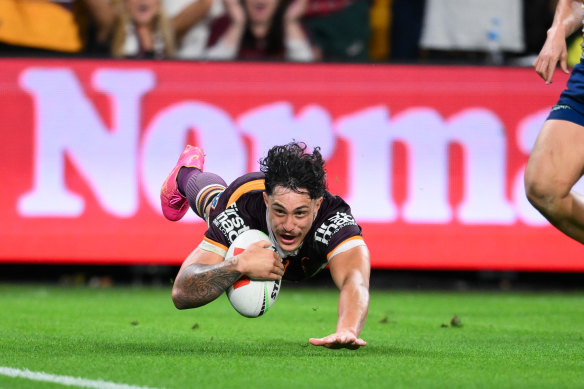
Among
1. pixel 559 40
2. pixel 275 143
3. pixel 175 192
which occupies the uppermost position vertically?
pixel 559 40

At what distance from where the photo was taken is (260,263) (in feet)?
20.3

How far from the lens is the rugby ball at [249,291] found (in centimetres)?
633

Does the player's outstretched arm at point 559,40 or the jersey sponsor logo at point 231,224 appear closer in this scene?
the player's outstretched arm at point 559,40

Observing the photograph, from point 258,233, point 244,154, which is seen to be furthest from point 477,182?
point 258,233

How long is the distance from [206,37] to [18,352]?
6.64 meters

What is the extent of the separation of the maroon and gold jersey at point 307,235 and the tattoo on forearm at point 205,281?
291 millimetres

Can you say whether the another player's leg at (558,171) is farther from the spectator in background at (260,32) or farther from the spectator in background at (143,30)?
the spectator in background at (143,30)

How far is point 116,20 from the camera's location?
11977 mm

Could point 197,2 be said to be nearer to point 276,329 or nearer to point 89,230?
point 89,230

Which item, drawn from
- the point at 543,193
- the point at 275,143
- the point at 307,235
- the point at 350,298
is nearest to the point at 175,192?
the point at 307,235

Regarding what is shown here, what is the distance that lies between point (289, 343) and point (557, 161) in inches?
91.5

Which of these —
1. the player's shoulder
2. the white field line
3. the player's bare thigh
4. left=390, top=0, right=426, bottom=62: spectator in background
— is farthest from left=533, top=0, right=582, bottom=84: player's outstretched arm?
left=390, top=0, right=426, bottom=62: spectator in background

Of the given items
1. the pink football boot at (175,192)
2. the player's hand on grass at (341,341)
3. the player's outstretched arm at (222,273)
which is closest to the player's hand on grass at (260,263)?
the player's outstretched arm at (222,273)

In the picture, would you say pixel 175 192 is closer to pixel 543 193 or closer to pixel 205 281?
pixel 205 281
